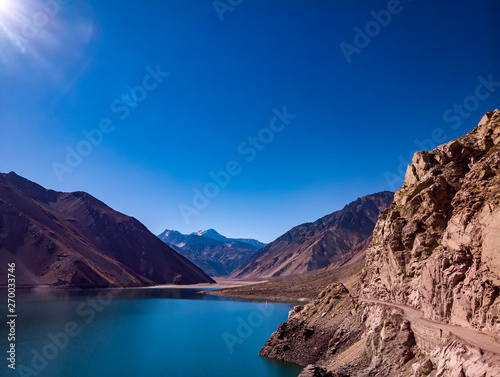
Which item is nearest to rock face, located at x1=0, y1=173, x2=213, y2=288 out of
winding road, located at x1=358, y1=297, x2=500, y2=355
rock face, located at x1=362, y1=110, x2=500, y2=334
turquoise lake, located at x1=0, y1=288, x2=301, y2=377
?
turquoise lake, located at x1=0, y1=288, x2=301, y2=377

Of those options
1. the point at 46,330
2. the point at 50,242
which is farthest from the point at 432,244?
the point at 50,242

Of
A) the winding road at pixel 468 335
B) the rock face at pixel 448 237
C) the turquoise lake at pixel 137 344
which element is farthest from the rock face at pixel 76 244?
the winding road at pixel 468 335

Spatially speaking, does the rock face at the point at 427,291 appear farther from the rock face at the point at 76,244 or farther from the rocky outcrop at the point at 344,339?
the rock face at the point at 76,244

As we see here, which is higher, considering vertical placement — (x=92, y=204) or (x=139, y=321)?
(x=92, y=204)

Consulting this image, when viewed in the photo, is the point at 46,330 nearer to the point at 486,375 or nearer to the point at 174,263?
the point at 486,375

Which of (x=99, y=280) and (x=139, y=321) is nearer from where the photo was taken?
(x=139, y=321)

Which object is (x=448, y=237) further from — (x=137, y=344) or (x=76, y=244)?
(x=76, y=244)

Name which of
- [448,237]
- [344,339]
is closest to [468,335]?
[448,237]

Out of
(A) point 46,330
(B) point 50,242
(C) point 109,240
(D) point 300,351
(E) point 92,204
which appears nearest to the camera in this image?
(D) point 300,351
